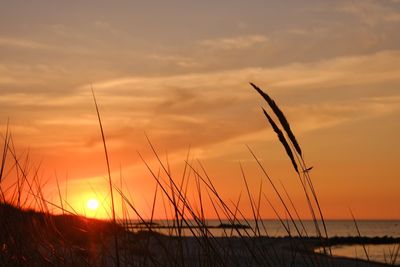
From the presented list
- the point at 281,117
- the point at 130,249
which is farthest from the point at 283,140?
the point at 130,249

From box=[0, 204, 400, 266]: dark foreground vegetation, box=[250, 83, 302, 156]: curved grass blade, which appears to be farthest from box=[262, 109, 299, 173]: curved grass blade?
box=[0, 204, 400, 266]: dark foreground vegetation

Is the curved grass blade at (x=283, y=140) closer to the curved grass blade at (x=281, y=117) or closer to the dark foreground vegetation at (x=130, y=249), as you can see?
the curved grass blade at (x=281, y=117)

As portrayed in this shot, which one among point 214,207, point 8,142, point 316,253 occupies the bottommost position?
point 316,253

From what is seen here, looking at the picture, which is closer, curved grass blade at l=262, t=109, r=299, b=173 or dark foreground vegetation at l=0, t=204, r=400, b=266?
curved grass blade at l=262, t=109, r=299, b=173

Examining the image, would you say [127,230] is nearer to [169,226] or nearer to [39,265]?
[169,226]

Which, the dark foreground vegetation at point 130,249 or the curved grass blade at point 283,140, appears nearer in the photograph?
the curved grass blade at point 283,140

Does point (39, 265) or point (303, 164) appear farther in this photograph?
point (39, 265)

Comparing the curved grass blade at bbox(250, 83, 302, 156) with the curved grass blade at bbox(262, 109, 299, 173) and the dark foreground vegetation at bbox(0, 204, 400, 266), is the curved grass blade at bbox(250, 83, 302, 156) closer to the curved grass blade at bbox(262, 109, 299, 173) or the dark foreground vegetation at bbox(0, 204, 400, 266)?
the curved grass blade at bbox(262, 109, 299, 173)

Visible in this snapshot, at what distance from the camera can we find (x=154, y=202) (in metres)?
3.02

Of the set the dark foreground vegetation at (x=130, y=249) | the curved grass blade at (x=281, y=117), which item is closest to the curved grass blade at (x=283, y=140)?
the curved grass blade at (x=281, y=117)

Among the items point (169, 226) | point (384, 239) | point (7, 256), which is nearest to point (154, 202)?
point (169, 226)

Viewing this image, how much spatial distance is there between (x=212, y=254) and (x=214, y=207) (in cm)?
58

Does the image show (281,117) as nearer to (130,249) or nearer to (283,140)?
(283,140)

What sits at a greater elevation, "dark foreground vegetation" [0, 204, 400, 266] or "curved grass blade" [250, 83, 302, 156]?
"curved grass blade" [250, 83, 302, 156]
